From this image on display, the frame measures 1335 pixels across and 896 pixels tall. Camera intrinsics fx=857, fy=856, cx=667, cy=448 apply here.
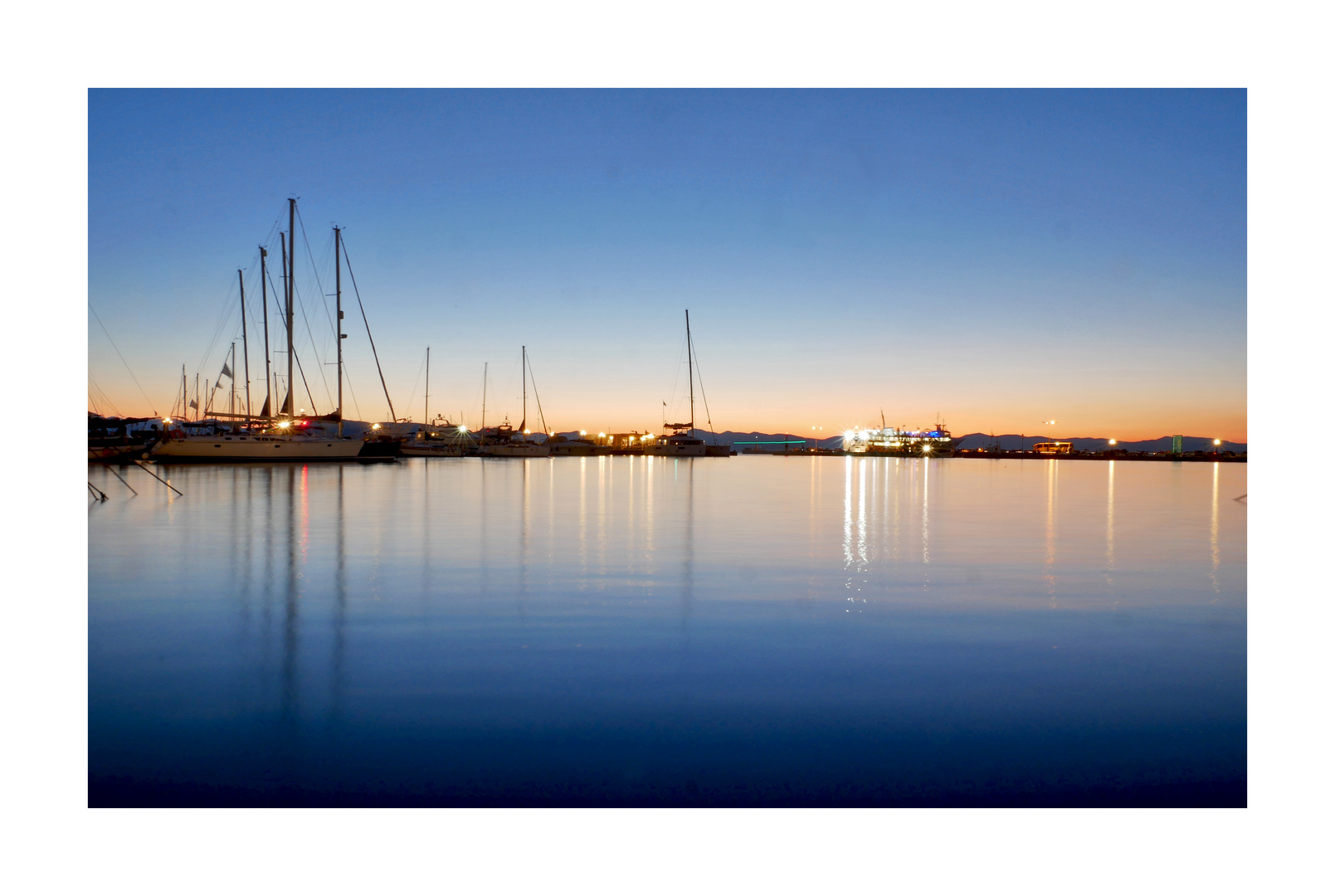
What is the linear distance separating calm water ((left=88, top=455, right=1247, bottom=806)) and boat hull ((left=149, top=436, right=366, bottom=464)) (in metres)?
40.3

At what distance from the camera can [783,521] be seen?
2033cm

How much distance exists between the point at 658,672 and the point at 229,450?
53.4 meters

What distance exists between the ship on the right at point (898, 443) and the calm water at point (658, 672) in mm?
148918

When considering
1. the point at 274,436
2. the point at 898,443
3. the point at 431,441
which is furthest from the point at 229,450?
the point at 898,443

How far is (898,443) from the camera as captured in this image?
18112cm

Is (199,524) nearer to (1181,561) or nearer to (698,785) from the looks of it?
(698,785)

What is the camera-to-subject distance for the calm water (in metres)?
4.89

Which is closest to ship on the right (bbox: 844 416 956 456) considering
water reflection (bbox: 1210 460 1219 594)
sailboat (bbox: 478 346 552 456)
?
sailboat (bbox: 478 346 552 456)

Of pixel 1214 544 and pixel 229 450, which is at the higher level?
→ pixel 229 450

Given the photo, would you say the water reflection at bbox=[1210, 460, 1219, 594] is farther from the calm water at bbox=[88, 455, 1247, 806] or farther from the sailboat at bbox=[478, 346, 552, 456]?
the sailboat at bbox=[478, 346, 552, 456]

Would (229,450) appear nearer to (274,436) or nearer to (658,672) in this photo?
(274,436)

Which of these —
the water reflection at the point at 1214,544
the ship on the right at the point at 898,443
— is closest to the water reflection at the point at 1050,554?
the water reflection at the point at 1214,544

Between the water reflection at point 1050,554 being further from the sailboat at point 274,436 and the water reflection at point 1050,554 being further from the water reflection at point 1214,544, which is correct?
the sailboat at point 274,436
